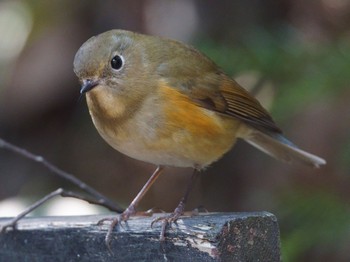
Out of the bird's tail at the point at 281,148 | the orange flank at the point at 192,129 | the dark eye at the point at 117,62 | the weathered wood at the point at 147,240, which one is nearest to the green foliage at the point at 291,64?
the bird's tail at the point at 281,148

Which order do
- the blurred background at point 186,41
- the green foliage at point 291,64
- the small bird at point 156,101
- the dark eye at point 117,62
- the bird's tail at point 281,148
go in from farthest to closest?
the blurred background at point 186,41, the green foliage at point 291,64, the bird's tail at point 281,148, the dark eye at point 117,62, the small bird at point 156,101

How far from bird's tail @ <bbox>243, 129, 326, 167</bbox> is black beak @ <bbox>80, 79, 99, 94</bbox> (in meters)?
1.09

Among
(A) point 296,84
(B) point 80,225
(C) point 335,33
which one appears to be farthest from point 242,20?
(B) point 80,225

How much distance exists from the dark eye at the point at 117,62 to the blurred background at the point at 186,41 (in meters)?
1.17

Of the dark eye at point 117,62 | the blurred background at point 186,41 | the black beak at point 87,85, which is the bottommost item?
the blurred background at point 186,41

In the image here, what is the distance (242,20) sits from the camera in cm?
627

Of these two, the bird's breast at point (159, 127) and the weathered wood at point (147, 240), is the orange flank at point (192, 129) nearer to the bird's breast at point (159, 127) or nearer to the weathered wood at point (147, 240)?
the bird's breast at point (159, 127)

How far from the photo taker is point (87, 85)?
11.4 feet

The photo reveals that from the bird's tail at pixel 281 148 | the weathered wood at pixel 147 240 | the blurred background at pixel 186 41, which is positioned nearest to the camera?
the weathered wood at pixel 147 240

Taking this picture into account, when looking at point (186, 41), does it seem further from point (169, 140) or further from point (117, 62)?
point (169, 140)

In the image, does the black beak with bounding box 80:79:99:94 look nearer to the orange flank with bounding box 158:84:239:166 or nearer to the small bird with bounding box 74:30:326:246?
the small bird with bounding box 74:30:326:246

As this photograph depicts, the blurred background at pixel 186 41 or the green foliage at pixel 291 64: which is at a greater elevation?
the green foliage at pixel 291 64

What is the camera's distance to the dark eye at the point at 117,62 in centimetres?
366

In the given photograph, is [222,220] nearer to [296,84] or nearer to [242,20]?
[296,84]
